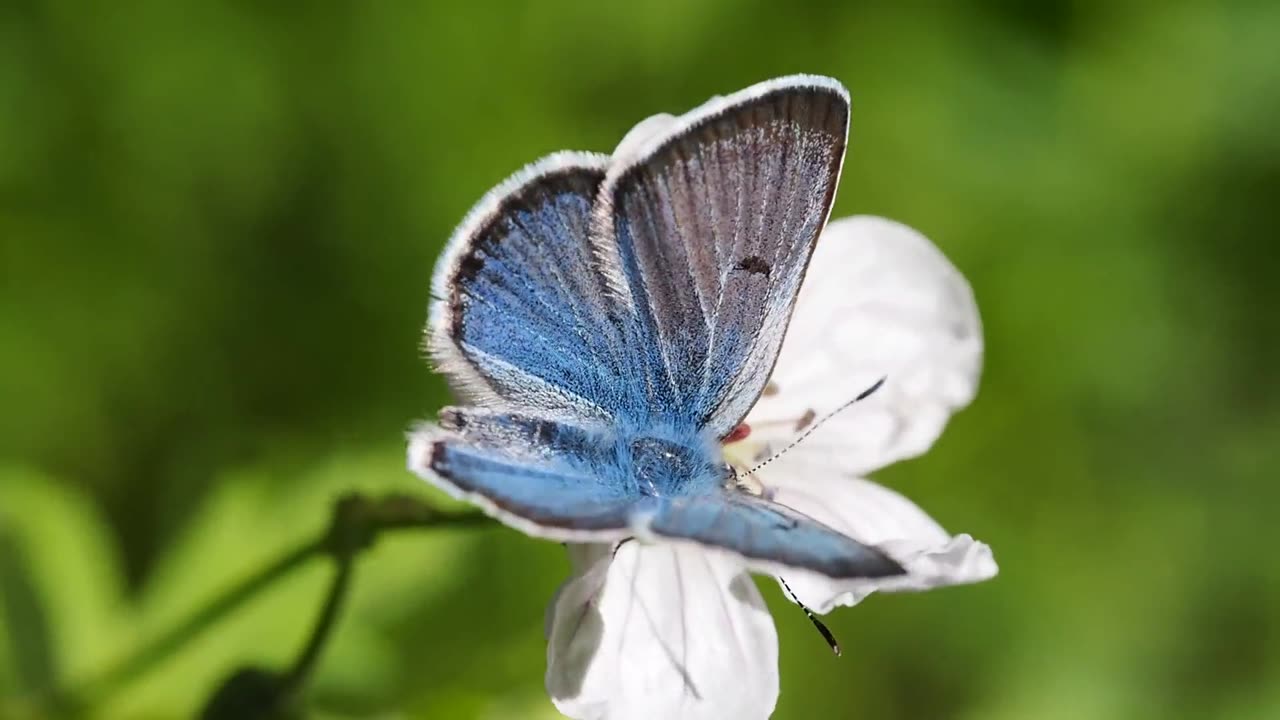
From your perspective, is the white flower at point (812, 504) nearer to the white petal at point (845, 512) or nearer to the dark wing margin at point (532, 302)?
the white petal at point (845, 512)

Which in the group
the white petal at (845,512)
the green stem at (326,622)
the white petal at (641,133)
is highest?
the white petal at (641,133)

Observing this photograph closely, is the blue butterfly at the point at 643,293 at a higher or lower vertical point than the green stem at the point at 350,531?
higher

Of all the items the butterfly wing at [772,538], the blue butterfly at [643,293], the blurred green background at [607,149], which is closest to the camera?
the butterfly wing at [772,538]

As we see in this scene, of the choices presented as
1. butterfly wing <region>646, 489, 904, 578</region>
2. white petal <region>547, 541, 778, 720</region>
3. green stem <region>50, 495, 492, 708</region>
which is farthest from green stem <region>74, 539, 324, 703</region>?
butterfly wing <region>646, 489, 904, 578</region>

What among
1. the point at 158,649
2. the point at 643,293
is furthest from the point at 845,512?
the point at 158,649

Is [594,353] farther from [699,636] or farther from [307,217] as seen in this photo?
[307,217]

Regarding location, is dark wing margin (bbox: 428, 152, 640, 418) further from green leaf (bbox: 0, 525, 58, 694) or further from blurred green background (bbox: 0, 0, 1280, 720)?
green leaf (bbox: 0, 525, 58, 694)

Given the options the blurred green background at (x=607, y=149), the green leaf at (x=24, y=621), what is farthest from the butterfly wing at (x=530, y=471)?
the green leaf at (x=24, y=621)
